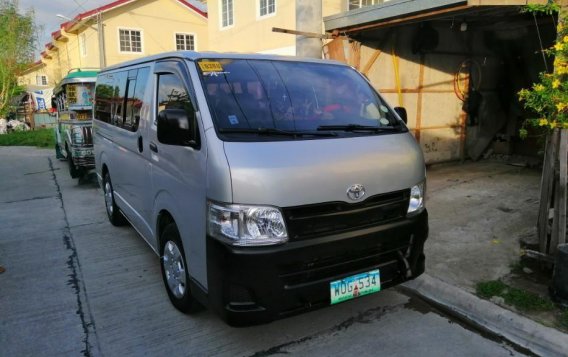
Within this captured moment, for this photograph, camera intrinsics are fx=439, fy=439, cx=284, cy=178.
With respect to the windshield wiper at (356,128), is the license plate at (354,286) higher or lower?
lower

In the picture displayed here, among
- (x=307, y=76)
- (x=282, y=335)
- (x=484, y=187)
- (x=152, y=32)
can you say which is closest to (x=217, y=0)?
(x=152, y=32)

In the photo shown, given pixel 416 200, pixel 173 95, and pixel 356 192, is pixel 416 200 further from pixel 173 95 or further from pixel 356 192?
pixel 173 95

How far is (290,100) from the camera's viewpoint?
11.1 ft

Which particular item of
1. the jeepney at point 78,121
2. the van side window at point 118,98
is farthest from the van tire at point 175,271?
the jeepney at point 78,121

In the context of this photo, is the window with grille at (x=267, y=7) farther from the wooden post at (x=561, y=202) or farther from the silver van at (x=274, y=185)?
the wooden post at (x=561, y=202)

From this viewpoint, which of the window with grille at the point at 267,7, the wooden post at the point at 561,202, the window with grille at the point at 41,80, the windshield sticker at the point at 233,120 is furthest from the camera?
the window with grille at the point at 41,80

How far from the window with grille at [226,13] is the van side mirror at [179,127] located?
14.5m

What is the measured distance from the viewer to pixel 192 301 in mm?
3469

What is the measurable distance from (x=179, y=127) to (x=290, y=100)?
90cm

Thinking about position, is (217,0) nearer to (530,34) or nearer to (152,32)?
(152,32)

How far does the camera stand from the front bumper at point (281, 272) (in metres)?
2.65

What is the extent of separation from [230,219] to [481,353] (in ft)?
6.65

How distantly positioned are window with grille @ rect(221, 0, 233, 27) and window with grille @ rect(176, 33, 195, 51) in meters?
8.66

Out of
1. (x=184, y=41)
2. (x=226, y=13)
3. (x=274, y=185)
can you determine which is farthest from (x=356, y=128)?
(x=184, y=41)
